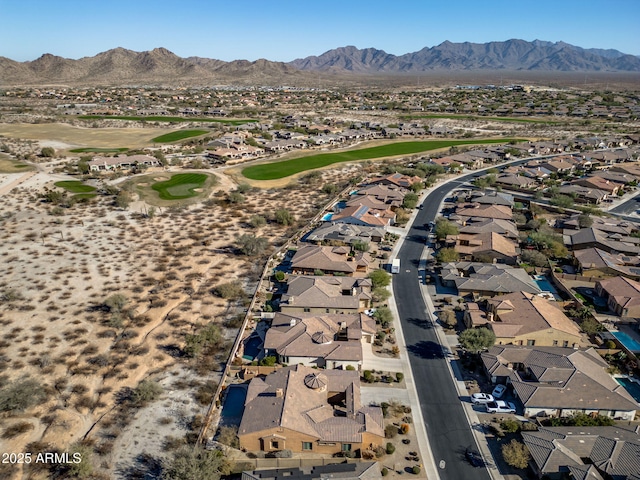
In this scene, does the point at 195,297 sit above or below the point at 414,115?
below

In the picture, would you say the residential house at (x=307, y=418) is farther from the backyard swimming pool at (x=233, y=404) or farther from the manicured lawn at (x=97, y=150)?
the manicured lawn at (x=97, y=150)

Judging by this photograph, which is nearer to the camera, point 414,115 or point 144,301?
point 144,301

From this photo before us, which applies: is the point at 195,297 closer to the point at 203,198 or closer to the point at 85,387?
the point at 85,387

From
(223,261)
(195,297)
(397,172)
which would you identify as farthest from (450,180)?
(195,297)

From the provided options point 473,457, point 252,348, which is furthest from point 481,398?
point 252,348

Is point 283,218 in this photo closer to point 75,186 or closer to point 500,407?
point 500,407
